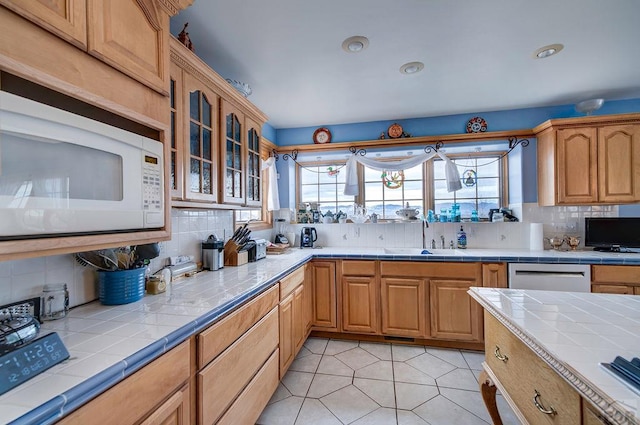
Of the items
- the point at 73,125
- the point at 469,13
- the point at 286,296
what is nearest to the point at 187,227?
the point at 286,296

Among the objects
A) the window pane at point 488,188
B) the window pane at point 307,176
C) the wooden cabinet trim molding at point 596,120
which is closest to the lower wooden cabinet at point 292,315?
the window pane at point 307,176

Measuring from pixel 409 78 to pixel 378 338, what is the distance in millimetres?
2491

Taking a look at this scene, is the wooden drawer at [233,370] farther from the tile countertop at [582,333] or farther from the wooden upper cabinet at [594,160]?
the wooden upper cabinet at [594,160]

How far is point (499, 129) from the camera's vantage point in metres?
3.21

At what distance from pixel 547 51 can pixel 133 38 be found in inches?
102

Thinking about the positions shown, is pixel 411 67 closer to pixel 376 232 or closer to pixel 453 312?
pixel 376 232

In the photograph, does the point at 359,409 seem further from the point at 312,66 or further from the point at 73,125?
the point at 312,66

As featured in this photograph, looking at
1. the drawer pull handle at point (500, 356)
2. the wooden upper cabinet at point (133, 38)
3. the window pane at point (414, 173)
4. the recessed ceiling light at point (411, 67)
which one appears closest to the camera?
the wooden upper cabinet at point (133, 38)

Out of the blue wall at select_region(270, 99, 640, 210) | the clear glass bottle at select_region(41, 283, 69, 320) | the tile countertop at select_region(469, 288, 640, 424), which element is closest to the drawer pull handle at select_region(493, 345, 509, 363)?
the tile countertop at select_region(469, 288, 640, 424)

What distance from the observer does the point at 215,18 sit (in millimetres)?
1668

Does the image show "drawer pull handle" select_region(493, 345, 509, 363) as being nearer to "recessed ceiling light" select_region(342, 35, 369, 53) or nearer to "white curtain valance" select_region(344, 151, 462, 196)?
"recessed ceiling light" select_region(342, 35, 369, 53)

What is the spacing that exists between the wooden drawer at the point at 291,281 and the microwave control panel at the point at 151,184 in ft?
3.66

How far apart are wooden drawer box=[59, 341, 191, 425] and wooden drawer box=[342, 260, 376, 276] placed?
1981 millimetres

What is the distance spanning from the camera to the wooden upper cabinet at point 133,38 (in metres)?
0.92
